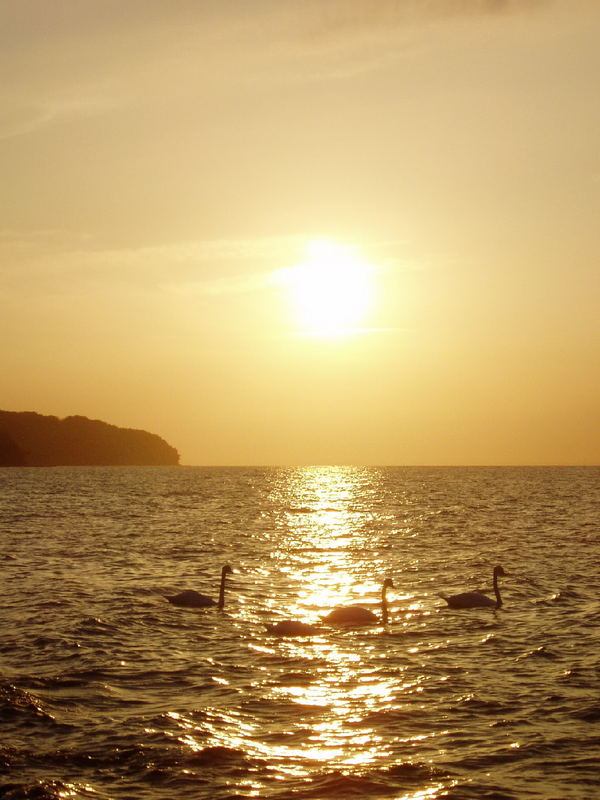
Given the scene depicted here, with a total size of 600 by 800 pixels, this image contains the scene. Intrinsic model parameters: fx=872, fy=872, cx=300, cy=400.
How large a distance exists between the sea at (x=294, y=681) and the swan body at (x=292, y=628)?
248 millimetres

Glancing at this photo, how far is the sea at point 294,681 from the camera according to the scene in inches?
505

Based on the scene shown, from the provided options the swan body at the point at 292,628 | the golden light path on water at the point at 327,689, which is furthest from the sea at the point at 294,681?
the swan body at the point at 292,628

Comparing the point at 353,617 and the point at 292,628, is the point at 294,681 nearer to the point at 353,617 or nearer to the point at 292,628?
the point at 292,628

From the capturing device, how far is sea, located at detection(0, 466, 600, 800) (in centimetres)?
1283

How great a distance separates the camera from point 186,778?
12742 mm

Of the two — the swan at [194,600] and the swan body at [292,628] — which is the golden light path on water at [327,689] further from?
the swan at [194,600]

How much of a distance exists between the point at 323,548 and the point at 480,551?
28.1 ft

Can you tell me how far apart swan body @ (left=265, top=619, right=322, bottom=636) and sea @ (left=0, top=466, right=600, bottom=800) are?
0.25 metres

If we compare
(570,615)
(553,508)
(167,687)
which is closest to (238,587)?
(570,615)

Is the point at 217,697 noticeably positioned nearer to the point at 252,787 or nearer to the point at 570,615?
the point at 252,787

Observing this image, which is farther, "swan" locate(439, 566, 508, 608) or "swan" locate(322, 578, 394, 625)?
"swan" locate(439, 566, 508, 608)

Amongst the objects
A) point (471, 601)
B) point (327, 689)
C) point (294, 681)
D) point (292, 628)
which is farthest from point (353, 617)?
point (327, 689)

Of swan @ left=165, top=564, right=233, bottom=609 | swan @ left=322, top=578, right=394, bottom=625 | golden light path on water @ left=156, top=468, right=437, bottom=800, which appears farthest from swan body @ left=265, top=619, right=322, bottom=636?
swan @ left=165, top=564, right=233, bottom=609

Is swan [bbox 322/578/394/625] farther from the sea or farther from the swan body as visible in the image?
the swan body
